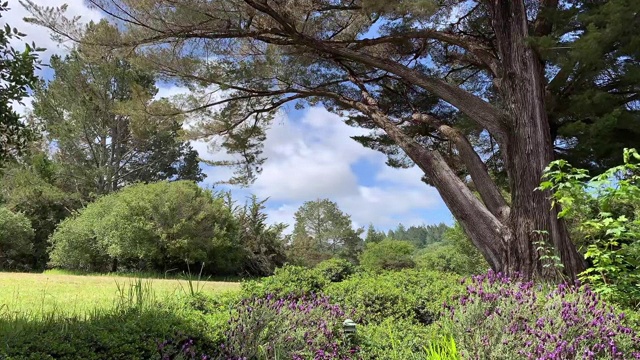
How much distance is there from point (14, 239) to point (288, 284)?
1400 centimetres

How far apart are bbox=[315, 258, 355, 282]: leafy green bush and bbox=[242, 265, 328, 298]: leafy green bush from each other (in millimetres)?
671

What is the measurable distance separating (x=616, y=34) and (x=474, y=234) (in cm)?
274

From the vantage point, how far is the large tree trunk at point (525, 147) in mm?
5027

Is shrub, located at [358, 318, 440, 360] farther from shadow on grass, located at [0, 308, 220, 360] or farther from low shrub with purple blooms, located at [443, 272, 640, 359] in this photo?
shadow on grass, located at [0, 308, 220, 360]

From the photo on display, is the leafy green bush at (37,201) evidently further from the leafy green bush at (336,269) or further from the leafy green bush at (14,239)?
the leafy green bush at (336,269)

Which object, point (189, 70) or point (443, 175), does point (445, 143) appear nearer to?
point (443, 175)

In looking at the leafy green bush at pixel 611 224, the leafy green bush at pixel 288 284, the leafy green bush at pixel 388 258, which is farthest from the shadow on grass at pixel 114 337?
the leafy green bush at pixel 388 258

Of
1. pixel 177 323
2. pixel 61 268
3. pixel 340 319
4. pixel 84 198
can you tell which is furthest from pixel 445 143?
pixel 84 198

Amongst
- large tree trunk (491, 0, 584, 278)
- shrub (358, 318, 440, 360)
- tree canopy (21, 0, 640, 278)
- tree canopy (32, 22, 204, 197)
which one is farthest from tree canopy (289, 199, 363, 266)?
shrub (358, 318, 440, 360)

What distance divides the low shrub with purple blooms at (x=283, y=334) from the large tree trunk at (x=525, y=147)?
2.95 meters

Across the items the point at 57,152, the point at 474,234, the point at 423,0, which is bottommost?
the point at 474,234

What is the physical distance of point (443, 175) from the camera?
605 cm

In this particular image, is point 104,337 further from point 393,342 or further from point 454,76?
point 454,76

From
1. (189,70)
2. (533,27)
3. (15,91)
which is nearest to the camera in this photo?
(15,91)
